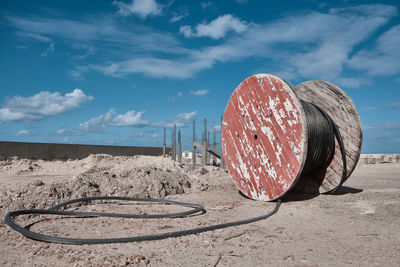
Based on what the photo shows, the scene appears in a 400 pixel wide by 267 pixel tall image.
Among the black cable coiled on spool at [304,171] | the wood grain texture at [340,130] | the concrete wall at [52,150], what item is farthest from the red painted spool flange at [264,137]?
the concrete wall at [52,150]

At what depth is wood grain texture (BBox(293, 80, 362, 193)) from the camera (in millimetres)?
5887

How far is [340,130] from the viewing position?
6094 millimetres

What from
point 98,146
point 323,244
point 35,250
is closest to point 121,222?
point 35,250

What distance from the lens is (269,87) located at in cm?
527

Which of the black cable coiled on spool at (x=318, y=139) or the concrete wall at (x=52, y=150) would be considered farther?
the concrete wall at (x=52, y=150)

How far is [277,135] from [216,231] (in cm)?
215

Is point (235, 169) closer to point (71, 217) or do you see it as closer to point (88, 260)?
point (71, 217)

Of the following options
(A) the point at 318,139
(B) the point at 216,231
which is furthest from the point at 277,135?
(B) the point at 216,231

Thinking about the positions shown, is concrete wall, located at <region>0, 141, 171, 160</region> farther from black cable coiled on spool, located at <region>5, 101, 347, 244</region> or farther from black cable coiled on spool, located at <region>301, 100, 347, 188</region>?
black cable coiled on spool, located at <region>301, 100, 347, 188</region>

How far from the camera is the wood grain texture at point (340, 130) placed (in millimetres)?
5887

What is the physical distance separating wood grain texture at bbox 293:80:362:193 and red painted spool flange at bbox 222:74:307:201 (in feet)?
4.66

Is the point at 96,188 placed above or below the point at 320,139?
below

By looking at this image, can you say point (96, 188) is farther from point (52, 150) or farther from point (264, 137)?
point (52, 150)

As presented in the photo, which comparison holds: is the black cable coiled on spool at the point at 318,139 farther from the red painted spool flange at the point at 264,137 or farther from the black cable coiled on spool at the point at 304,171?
the red painted spool flange at the point at 264,137
